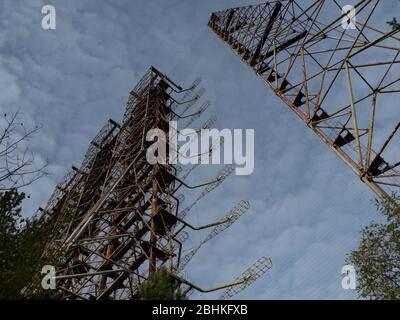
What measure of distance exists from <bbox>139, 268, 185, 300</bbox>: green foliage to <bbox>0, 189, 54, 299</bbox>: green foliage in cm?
297

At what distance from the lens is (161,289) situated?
10.6 meters

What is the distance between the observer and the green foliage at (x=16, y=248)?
11484 millimetres

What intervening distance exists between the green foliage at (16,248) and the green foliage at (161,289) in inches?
117

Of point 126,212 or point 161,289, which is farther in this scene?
point 126,212

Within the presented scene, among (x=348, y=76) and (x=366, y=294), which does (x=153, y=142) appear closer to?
(x=348, y=76)

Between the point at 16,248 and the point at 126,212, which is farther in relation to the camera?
the point at 126,212

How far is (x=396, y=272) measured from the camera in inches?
417

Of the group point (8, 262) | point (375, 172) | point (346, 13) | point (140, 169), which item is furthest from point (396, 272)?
point (140, 169)

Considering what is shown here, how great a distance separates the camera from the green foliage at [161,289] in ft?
34.3

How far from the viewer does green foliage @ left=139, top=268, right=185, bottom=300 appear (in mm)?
10461

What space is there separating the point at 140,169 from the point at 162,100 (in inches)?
250

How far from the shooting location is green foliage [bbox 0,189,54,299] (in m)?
11.5

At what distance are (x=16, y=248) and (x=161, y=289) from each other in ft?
13.7

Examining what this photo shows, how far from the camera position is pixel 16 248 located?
12383 mm
